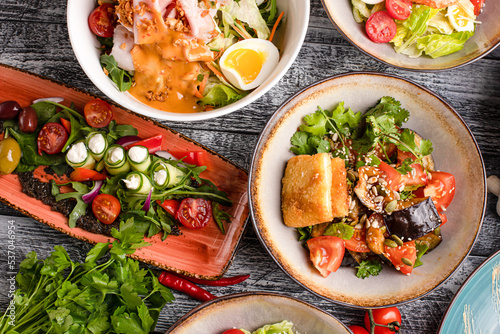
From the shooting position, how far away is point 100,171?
7.26ft

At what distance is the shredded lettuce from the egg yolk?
0.13m

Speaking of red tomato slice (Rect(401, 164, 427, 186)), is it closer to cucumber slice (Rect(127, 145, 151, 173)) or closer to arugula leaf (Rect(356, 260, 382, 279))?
arugula leaf (Rect(356, 260, 382, 279))

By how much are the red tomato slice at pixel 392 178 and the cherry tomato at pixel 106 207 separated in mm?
1511

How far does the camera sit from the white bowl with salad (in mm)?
2094

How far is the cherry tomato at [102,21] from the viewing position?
181 centimetres

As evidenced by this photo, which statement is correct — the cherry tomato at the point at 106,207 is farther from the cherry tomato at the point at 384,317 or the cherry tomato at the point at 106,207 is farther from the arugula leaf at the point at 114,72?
the cherry tomato at the point at 384,317

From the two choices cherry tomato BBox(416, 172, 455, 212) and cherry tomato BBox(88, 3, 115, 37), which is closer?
cherry tomato BBox(88, 3, 115, 37)

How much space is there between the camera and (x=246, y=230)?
2346 millimetres

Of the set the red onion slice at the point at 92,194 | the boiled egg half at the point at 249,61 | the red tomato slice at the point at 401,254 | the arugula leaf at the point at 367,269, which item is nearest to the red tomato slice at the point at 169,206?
the red onion slice at the point at 92,194

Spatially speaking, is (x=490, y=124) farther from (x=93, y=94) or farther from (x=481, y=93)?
(x=93, y=94)

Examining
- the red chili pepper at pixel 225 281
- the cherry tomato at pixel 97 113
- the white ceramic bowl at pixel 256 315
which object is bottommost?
the red chili pepper at pixel 225 281

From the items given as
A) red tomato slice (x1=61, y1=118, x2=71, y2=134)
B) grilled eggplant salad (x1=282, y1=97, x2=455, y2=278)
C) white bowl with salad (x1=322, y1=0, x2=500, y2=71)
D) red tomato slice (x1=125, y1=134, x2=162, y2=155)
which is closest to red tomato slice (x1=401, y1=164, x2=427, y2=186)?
grilled eggplant salad (x1=282, y1=97, x2=455, y2=278)

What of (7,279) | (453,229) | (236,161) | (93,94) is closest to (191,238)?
(236,161)

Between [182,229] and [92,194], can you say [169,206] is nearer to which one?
[182,229]
